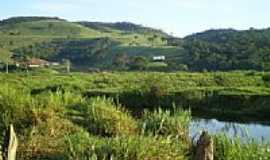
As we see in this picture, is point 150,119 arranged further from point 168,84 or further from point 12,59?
point 12,59

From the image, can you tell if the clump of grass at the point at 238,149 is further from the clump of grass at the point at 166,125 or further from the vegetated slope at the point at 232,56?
the vegetated slope at the point at 232,56

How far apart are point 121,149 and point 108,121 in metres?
4.72

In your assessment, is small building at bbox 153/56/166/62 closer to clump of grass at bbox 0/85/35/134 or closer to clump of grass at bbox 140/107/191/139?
clump of grass at bbox 0/85/35/134

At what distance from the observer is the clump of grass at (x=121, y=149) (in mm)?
13305

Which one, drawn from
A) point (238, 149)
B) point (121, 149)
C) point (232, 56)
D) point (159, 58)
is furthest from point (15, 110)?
point (159, 58)

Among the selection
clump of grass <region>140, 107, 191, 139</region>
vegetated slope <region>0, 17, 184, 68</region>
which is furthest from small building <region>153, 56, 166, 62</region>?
clump of grass <region>140, 107, 191, 139</region>

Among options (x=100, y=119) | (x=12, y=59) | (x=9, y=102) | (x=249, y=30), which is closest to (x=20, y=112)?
(x=9, y=102)

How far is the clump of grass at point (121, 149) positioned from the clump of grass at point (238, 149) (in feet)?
3.04

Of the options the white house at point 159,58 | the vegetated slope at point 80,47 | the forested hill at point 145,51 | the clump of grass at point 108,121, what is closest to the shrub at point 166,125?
the clump of grass at point 108,121

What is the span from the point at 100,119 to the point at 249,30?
526 ft

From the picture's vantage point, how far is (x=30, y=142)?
1501 centimetres

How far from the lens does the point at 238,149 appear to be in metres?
13.8

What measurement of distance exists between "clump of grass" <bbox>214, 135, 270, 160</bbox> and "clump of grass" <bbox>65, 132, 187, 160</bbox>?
927 millimetres

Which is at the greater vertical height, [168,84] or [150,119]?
[150,119]
